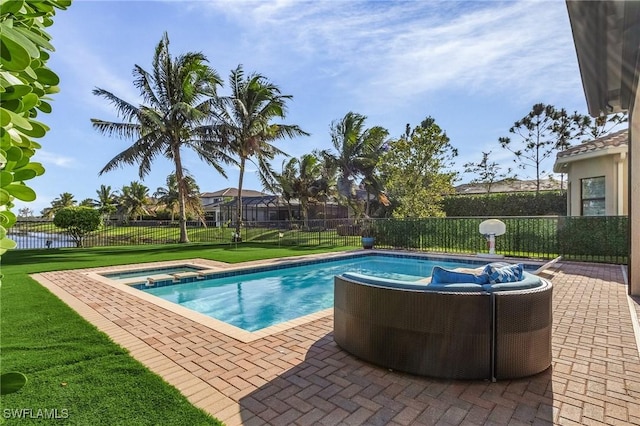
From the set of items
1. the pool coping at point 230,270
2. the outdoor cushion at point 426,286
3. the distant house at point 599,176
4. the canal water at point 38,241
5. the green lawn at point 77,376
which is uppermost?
the distant house at point 599,176

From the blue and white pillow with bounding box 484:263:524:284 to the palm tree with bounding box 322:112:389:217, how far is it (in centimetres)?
1780

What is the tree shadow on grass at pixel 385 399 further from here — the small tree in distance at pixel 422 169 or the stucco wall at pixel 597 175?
the small tree in distance at pixel 422 169

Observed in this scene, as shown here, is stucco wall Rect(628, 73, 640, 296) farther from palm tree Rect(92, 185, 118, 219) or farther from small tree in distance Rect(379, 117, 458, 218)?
palm tree Rect(92, 185, 118, 219)

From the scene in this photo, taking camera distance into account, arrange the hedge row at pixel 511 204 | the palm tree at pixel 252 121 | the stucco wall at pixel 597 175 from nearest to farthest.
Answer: the stucco wall at pixel 597 175
the palm tree at pixel 252 121
the hedge row at pixel 511 204

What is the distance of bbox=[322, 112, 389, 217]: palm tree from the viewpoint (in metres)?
21.5

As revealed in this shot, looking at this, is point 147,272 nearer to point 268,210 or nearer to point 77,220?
point 77,220

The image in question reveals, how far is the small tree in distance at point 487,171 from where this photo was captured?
27953 mm

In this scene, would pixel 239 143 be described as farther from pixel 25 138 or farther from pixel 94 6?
pixel 25 138

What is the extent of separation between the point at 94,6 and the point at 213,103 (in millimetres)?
13924

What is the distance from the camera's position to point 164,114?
54.1 feet

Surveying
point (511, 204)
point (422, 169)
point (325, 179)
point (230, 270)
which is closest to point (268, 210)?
point (325, 179)

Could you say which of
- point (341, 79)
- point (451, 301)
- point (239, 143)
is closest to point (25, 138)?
point (451, 301)

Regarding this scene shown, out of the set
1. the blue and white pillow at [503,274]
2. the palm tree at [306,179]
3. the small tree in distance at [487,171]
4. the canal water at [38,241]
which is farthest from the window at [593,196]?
the canal water at [38,241]

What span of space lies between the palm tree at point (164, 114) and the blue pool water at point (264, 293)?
30.1 ft
